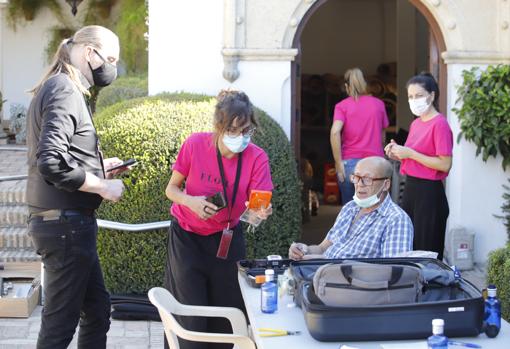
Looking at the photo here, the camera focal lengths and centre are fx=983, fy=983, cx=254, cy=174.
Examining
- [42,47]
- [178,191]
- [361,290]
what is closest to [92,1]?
[42,47]

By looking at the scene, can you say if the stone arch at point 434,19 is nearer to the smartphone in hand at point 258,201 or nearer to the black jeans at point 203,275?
the black jeans at point 203,275

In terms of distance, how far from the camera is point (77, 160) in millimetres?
4848

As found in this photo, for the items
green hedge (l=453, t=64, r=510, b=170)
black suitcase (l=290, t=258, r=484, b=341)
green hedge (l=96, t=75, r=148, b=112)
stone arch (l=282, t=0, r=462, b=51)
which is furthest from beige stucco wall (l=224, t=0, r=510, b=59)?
black suitcase (l=290, t=258, r=484, b=341)

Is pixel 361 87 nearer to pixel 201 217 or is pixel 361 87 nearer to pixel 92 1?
pixel 201 217

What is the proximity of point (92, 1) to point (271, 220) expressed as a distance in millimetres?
9391

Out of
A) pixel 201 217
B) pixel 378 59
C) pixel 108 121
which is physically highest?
pixel 378 59

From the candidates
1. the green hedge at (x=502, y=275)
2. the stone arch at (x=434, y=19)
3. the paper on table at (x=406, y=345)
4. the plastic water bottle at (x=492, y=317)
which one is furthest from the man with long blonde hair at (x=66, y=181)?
the stone arch at (x=434, y=19)

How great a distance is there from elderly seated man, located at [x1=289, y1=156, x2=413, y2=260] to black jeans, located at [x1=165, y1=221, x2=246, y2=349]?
0.36m

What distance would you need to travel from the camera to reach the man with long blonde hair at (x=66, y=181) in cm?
468

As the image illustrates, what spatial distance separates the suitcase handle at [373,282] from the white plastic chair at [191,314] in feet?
2.36

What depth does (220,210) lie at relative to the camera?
16.8 ft

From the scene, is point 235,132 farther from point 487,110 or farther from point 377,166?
point 487,110

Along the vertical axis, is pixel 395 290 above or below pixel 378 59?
below

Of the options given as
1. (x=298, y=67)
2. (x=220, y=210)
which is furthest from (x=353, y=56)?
(x=220, y=210)
